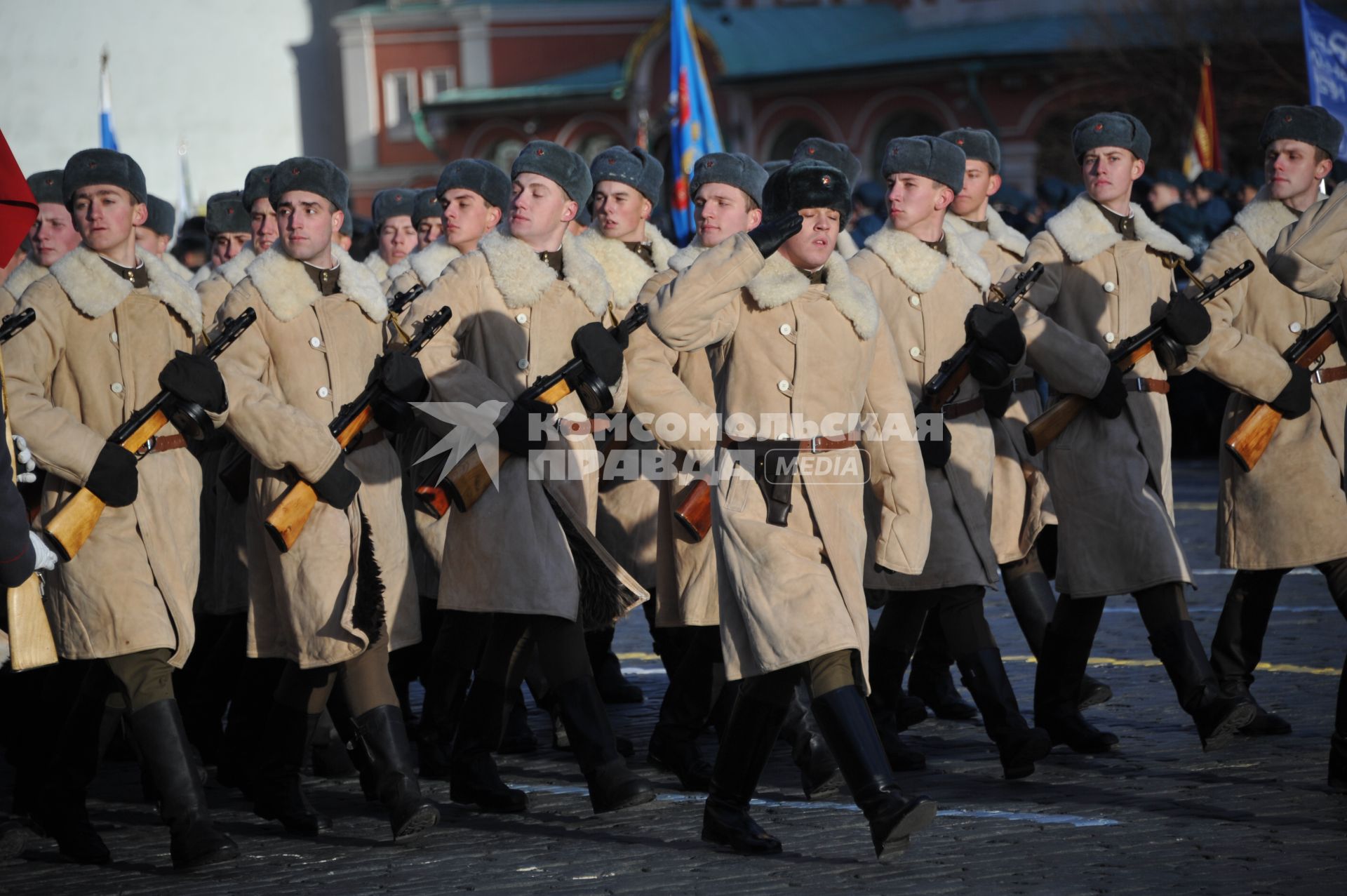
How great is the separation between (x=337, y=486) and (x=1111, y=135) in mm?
3224

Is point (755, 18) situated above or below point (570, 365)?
above

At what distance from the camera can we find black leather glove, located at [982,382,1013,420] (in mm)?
7754

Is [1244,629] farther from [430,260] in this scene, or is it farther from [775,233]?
[430,260]

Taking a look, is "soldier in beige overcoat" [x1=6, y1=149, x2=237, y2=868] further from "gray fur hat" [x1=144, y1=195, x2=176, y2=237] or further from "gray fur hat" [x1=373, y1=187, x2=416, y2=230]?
"gray fur hat" [x1=373, y1=187, x2=416, y2=230]

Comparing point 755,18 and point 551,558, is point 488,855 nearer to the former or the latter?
Result: point 551,558

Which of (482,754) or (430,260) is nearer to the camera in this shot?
(482,754)

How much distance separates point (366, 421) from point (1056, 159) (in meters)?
28.5

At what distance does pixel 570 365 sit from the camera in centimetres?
688

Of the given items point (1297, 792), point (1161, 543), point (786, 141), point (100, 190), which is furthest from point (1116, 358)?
point (786, 141)

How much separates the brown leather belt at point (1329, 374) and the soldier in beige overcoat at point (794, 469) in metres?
2.08

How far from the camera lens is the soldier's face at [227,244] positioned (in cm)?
1020

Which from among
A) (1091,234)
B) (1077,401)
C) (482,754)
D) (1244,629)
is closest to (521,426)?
(482,754)

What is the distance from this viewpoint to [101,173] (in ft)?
22.0

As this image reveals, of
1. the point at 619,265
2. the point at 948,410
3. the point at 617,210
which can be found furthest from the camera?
the point at 617,210
